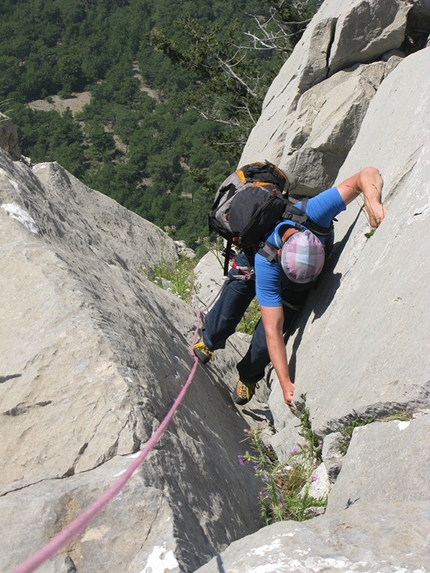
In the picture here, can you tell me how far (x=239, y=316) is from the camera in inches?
166

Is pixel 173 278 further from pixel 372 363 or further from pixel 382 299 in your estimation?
pixel 372 363

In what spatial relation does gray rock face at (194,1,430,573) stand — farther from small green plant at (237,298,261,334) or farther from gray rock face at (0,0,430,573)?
small green plant at (237,298,261,334)

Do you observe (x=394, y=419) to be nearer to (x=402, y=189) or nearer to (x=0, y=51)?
(x=402, y=189)

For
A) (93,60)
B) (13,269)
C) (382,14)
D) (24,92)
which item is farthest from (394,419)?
(93,60)

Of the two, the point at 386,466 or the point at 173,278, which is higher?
the point at 386,466

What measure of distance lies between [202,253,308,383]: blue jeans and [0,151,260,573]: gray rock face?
0.26 metres

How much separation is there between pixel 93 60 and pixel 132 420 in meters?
103

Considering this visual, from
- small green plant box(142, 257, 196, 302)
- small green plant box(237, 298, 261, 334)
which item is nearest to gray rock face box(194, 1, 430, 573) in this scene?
small green plant box(237, 298, 261, 334)

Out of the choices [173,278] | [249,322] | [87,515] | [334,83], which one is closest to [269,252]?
[87,515]

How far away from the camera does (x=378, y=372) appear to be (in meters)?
2.49

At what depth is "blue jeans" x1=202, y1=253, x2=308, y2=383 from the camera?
3.95 meters

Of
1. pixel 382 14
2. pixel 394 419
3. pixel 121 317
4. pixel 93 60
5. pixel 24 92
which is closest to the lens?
pixel 394 419

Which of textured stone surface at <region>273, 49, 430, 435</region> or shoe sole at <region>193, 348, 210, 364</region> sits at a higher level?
textured stone surface at <region>273, 49, 430, 435</region>

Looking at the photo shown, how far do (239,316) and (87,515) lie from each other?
2.45 m
